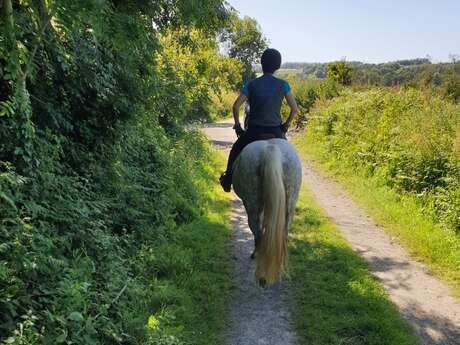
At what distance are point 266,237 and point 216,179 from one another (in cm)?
664

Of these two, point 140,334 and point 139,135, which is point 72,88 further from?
point 140,334

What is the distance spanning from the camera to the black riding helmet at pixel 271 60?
5.55 metres

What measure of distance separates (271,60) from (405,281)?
348cm

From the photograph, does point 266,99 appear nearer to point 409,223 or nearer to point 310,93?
point 409,223

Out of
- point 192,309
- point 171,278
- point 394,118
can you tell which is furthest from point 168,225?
point 394,118

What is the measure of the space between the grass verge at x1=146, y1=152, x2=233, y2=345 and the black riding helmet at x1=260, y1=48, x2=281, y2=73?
272 cm

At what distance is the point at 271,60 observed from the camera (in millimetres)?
5551

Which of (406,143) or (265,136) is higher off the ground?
(265,136)

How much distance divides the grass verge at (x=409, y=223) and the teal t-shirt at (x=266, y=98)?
3341 mm

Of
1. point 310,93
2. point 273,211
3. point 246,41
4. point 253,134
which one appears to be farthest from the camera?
point 246,41

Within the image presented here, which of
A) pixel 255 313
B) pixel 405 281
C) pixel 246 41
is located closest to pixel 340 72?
pixel 246 41

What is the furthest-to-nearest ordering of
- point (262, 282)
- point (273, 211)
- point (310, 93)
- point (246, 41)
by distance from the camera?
point (246, 41), point (310, 93), point (262, 282), point (273, 211)

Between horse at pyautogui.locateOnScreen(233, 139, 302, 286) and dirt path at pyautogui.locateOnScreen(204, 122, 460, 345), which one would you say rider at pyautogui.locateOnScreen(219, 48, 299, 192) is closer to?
horse at pyautogui.locateOnScreen(233, 139, 302, 286)

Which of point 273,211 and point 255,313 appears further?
point 255,313
